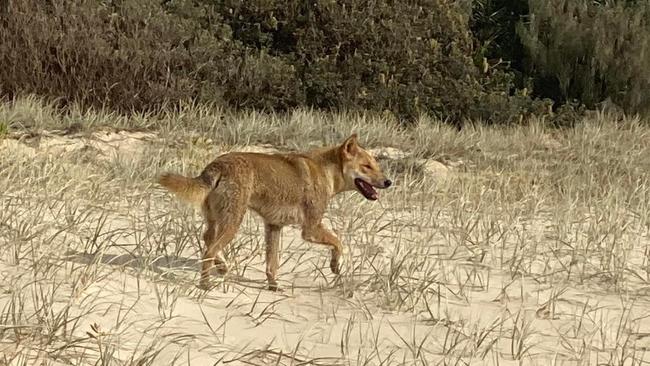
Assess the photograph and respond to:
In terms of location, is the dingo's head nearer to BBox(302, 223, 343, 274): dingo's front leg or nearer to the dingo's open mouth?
the dingo's open mouth

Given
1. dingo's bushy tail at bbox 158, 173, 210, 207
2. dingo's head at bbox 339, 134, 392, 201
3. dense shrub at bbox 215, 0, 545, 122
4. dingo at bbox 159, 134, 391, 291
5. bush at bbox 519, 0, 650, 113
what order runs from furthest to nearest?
bush at bbox 519, 0, 650, 113, dense shrub at bbox 215, 0, 545, 122, dingo's head at bbox 339, 134, 392, 201, dingo at bbox 159, 134, 391, 291, dingo's bushy tail at bbox 158, 173, 210, 207

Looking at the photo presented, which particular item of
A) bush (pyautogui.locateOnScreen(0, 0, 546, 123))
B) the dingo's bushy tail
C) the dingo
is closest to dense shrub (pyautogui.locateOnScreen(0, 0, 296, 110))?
bush (pyautogui.locateOnScreen(0, 0, 546, 123))

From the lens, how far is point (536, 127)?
1452cm

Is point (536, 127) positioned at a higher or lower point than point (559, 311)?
lower

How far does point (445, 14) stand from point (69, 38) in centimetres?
633

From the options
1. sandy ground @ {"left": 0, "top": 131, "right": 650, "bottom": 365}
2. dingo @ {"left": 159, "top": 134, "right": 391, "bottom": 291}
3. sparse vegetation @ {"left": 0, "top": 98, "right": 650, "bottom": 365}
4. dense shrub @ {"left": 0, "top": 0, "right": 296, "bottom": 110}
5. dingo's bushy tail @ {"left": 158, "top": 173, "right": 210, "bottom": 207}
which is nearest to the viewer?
sandy ground @ {"left": 0, "top": 131, "right": 650, "bottom": 365}

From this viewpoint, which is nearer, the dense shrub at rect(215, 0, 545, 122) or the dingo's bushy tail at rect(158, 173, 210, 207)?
the dingo's bushy tail at rect(158, 173, 210, 207)

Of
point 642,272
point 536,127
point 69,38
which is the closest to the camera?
point 642,272

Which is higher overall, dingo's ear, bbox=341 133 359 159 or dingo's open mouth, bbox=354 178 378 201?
→ dingo's ear, bbox=341 133 359 159

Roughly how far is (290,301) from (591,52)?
12999mm

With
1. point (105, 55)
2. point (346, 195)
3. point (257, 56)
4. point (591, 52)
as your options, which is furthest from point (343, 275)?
point (591, 52)

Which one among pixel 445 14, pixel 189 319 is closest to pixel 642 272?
pixel 189 319

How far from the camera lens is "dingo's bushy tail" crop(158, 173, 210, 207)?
5.83m

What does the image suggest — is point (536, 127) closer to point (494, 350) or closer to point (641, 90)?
point (641, 90)
